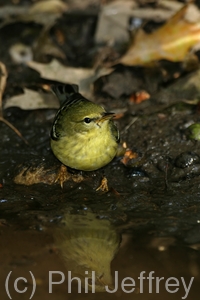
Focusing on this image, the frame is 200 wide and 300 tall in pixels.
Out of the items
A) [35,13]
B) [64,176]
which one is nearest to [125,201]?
[64,176]

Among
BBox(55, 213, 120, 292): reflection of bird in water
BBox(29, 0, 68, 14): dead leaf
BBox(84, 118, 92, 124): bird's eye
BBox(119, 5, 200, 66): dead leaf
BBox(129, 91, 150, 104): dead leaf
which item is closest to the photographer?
BBox(55, 213, 120, 292): reflection of bird in water

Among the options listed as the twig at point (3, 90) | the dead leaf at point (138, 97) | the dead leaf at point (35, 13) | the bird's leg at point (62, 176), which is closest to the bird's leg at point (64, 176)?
the bird's leg at point (62, 176)

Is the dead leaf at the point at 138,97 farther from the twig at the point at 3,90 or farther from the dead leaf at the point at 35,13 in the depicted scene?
the dead leaf at the point at 35,13

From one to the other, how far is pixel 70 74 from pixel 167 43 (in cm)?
116

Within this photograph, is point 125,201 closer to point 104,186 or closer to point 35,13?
point 104,186

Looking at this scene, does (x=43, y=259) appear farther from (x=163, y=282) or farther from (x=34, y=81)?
(x=34, y=81)

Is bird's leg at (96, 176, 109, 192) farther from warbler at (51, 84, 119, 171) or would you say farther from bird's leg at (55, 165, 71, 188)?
bird's leg at (55, 165, 71, 188)

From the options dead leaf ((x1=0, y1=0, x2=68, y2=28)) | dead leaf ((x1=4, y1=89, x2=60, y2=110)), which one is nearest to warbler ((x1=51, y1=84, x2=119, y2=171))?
dead leaf ((x1=4, y1=89, x2=60, y2=110))

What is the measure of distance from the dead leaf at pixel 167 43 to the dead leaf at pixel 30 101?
3.18 ft

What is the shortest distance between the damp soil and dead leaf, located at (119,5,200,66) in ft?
0.68

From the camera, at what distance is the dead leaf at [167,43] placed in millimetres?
6102

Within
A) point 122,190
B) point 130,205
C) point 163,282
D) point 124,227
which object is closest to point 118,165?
point 122,190

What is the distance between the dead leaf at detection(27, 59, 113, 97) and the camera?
19.6 ft

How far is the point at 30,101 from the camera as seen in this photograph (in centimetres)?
578
